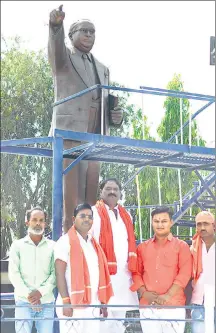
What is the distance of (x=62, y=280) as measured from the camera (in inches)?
187

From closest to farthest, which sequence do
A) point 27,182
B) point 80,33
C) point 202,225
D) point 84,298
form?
point 84,298
point 202,225
point 80,33
point 27,182

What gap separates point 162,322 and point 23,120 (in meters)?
12.4

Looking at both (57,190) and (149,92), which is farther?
(149,92)

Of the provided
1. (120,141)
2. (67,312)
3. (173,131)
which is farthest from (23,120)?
(67,312)

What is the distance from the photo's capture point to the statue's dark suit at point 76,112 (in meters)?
5.73

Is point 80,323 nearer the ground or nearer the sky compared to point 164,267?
nearer the ground

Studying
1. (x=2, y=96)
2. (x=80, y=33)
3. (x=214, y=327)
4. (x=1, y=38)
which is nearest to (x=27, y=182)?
(x=2, y=96)

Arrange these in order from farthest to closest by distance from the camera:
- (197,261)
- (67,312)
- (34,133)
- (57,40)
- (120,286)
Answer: (34,133), (57,40), (120,286), (197,261), (67,312)

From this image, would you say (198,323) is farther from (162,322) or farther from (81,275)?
(81,275)

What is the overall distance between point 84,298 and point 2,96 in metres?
12.2

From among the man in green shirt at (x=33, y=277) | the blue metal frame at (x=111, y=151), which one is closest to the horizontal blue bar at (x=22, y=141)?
the blue metal frame at (x=111, y=151)

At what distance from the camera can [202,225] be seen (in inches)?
200

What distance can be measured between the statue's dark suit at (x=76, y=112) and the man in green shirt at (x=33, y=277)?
800mm

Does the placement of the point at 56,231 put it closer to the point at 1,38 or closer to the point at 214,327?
the point at 214,327
